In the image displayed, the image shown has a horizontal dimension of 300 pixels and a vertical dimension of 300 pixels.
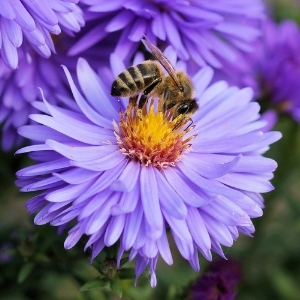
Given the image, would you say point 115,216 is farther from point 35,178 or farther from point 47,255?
point 47,255

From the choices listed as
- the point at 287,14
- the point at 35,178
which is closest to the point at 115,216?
the point at 35,178

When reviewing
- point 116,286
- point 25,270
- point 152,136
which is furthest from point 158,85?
point 25,270

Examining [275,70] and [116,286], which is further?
[275,70]

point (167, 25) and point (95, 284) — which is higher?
point (167, 25)

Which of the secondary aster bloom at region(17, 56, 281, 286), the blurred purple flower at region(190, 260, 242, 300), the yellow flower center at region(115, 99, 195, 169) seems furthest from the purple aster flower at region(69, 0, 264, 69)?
the blurred purple flower at region(190, 260, 242, 300)

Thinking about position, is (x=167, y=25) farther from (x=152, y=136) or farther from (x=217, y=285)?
(x=217, y=285)

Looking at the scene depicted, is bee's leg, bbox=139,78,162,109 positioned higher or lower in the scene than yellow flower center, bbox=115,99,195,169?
higher

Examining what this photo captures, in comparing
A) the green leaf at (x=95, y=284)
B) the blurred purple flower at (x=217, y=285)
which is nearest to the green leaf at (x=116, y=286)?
the green leaf at (x=95, y=284)

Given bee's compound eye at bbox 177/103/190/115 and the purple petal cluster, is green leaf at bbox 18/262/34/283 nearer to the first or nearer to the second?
the purple petal cluster
